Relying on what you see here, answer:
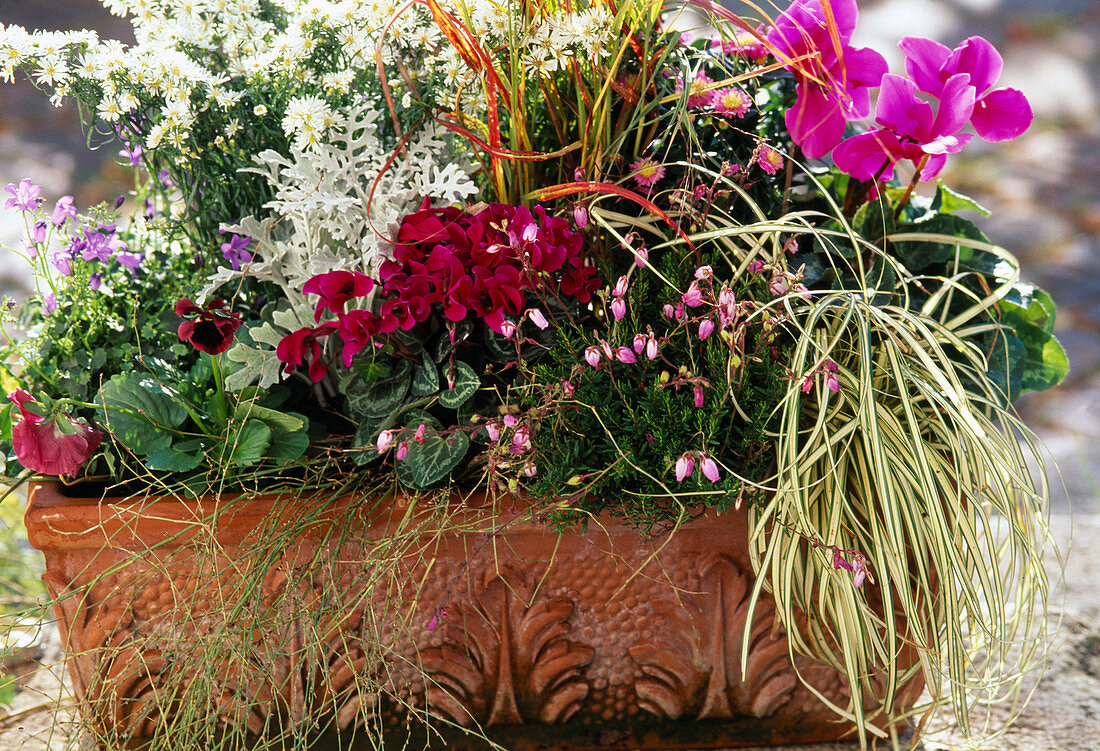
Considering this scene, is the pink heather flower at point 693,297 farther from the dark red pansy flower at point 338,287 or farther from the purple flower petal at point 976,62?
the purple flower petal at point 976,62

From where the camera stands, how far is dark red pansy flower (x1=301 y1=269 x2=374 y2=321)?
A: 0.79 meters

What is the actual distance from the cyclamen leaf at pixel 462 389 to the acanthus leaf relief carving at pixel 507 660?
0.19 metres

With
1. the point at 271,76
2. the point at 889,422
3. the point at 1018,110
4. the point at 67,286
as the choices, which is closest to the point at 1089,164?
the point at 1018,110

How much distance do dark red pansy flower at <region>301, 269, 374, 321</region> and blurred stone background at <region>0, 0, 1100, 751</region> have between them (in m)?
1.59

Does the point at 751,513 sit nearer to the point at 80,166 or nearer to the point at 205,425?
the point at 205,425

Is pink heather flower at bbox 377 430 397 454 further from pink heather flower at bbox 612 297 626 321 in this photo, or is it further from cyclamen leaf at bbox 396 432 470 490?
pink heather flower at bbox 612 297 626 321

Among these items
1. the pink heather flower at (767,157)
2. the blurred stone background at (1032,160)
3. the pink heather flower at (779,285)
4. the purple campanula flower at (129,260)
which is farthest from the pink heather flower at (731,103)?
the blurred stone background at (1032,160)

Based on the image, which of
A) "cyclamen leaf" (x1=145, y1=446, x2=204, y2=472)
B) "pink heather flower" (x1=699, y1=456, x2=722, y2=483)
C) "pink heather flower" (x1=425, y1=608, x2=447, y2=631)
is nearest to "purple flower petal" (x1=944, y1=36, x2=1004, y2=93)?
"pink heather flower" (x1=699, y1=456, x2=722, y2=483)

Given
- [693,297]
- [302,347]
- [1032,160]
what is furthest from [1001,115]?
[1032,160]

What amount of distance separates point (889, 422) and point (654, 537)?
26cm

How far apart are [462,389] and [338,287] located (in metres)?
0.16

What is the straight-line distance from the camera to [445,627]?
2.85 ft

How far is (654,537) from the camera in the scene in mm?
836

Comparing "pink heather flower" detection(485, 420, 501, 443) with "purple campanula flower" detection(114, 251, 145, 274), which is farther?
"purple campanula flower" detection(114, 251, 145, 274)
